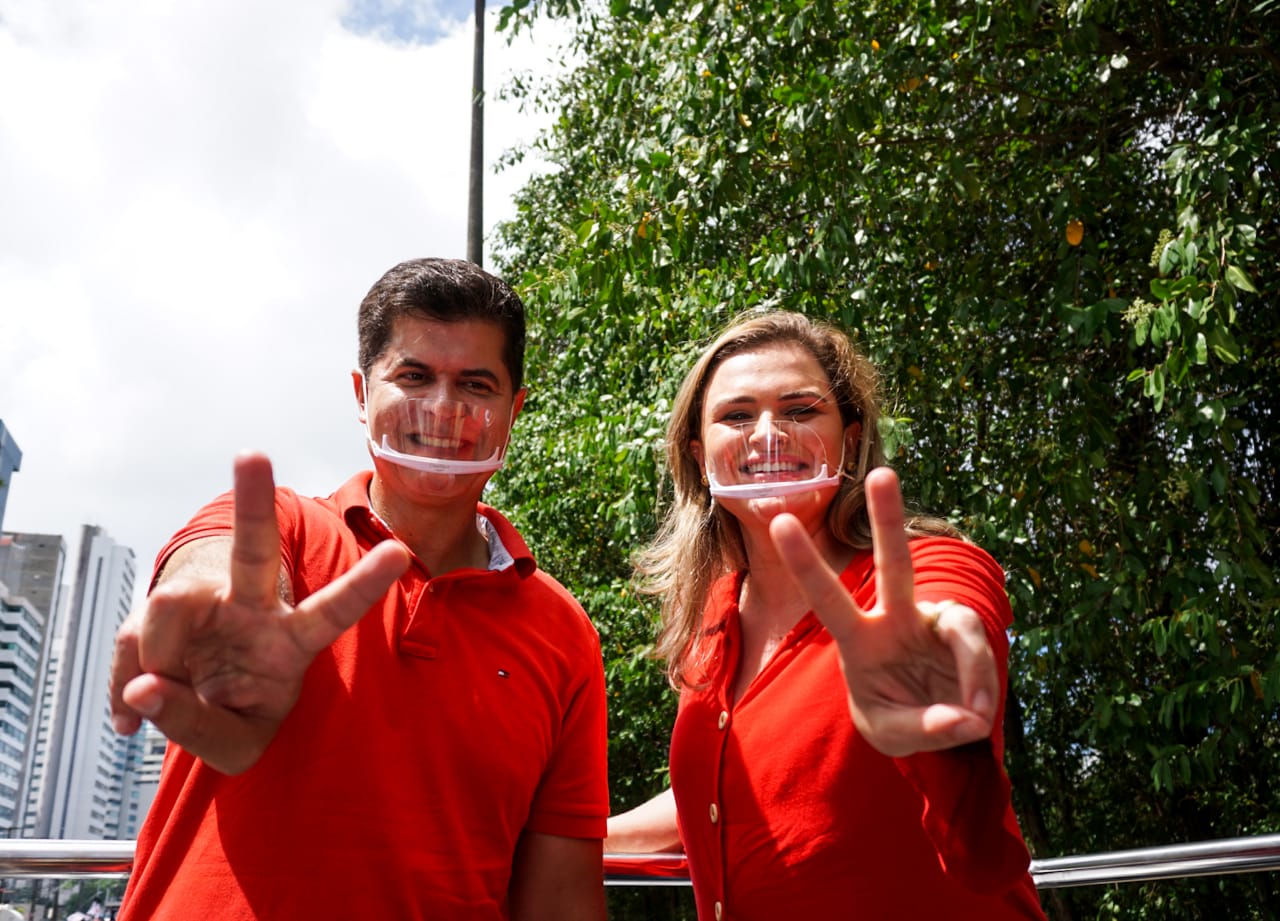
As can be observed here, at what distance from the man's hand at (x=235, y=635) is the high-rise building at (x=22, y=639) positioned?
253 ft

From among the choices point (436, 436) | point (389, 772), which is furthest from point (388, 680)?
point (436, 436)

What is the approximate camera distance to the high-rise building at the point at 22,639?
86438mm

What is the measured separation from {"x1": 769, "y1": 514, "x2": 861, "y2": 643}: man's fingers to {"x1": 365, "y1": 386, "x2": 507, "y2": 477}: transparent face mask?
2.76 feet

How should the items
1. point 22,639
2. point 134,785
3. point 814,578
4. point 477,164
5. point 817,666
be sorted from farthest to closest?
point 134,785 < point 22,639 < point 477,164 < point 817,666 < point 814,578

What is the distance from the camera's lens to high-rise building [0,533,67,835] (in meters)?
86.4

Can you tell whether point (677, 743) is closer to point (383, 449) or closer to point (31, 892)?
point (383, 449)

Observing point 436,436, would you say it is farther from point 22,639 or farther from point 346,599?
point 22,639

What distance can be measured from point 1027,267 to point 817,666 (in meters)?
3.88

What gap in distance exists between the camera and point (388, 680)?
5.85 feet

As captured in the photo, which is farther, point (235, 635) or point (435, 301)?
point (435, 301)

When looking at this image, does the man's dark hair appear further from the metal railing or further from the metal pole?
the metal pole

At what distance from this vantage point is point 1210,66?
4.66 m

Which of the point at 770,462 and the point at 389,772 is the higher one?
the point at 770,462

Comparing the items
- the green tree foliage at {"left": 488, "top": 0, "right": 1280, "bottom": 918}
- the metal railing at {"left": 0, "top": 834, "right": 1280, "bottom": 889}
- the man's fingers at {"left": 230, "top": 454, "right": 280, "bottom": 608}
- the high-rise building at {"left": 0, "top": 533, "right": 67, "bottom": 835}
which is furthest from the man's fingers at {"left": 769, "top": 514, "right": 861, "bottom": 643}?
the high-rise building at {"left": 0, "top": 533, "right": 67, "bottom": 835}
